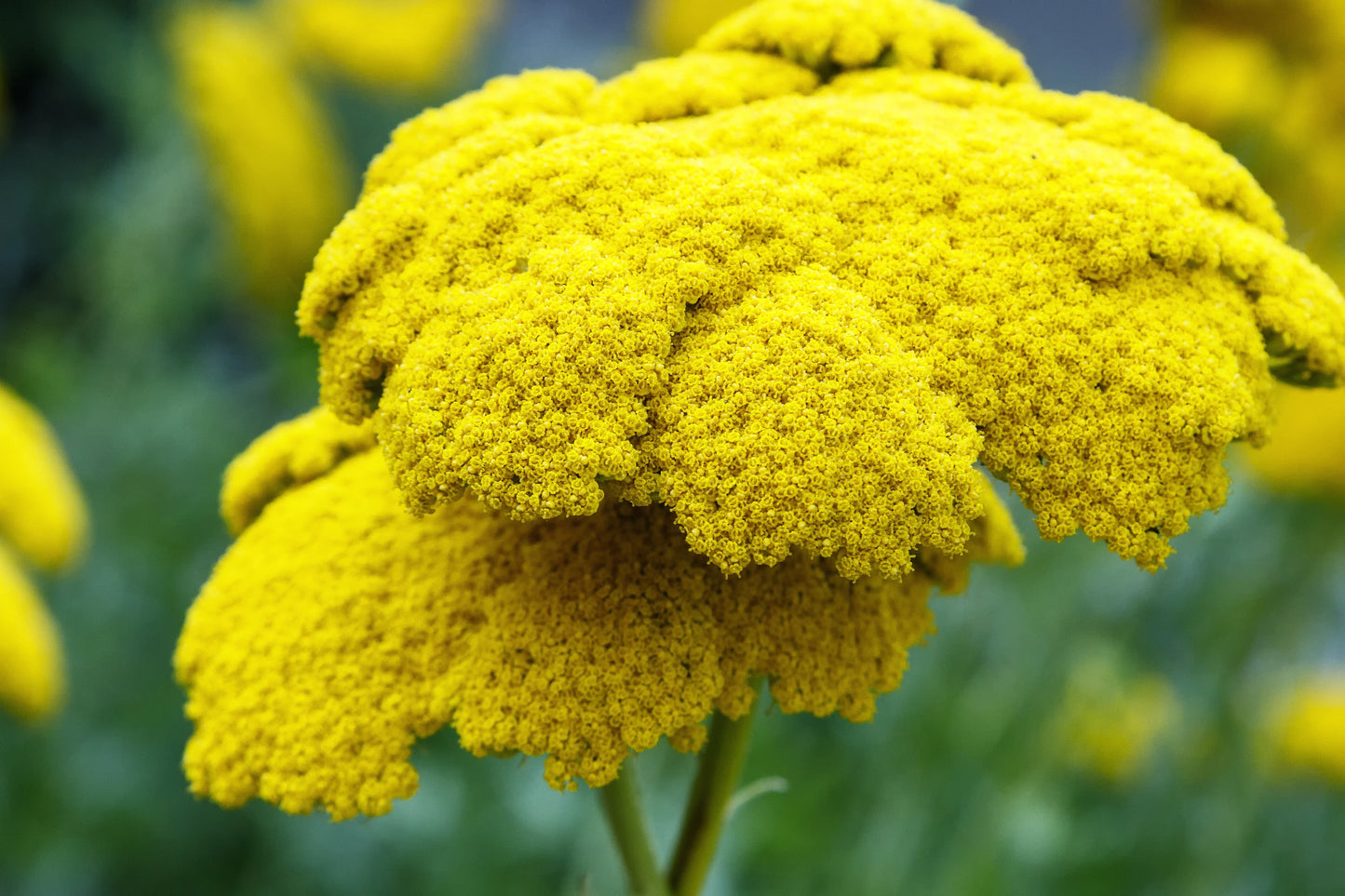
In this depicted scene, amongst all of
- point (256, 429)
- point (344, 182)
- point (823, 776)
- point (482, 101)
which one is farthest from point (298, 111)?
point (482, 101)

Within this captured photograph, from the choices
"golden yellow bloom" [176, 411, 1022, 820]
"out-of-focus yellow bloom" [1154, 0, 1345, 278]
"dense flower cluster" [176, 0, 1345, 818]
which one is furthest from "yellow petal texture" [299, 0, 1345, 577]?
"out-of-focus yellow bloom" [1154, 0, 1345, 278]

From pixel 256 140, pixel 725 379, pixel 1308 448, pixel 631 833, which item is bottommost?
pixel 631 833

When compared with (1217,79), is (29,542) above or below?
below

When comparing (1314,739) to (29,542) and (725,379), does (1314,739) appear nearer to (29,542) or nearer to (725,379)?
(725,379)

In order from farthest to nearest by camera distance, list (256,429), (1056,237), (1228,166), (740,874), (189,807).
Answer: (256,429)
(189,807)
(740,874)
(1228,166)
(1056,237)

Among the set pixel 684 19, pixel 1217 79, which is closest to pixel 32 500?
pixel 684 19

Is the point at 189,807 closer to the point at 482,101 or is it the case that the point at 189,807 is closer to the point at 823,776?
the point at 823,776

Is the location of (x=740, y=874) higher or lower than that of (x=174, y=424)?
lower
